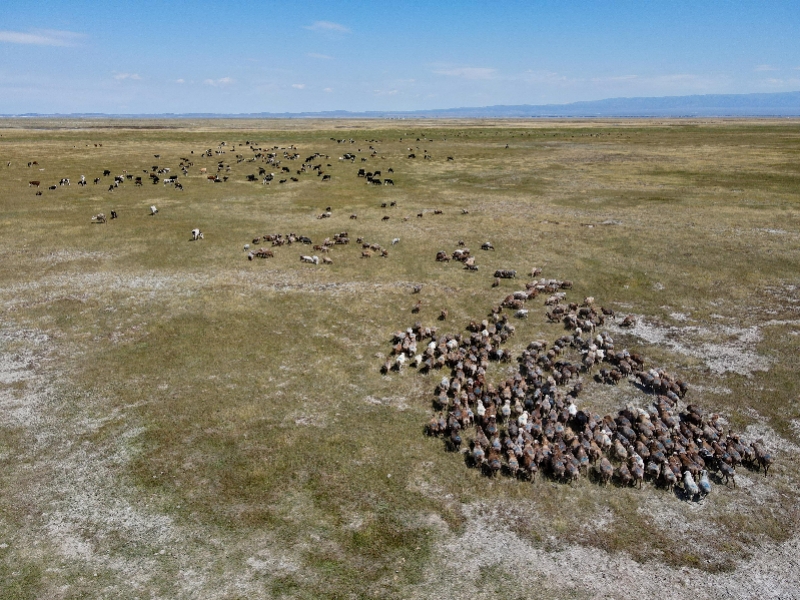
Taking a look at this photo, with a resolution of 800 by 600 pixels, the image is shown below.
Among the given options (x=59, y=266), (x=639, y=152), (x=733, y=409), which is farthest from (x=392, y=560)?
(x=639, y=152)

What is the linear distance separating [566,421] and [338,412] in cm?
737

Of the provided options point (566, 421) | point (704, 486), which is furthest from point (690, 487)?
point (566, 421)

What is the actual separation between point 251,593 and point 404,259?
892 inches

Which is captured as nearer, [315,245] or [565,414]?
[565,414]

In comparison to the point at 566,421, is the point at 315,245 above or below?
above

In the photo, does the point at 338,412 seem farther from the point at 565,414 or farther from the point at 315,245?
the point at 315,245

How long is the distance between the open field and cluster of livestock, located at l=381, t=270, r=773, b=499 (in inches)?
19.8

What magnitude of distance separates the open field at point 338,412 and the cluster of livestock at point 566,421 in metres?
0.50

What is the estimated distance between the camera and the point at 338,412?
16.0m

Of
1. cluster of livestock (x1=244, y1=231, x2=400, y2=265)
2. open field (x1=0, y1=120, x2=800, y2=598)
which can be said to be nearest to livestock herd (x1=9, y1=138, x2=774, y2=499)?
open field (x1=0, y1=120, x2=800, y2=598)

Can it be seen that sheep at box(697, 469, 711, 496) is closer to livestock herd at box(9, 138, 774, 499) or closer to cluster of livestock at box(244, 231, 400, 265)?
livestock herd at box(9, 138, 774, 499)

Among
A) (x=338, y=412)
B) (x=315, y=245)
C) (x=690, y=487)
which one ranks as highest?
(x=315, y=245)

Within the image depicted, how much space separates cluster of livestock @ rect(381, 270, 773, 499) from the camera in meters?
13.4

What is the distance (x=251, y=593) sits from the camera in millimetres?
10062
